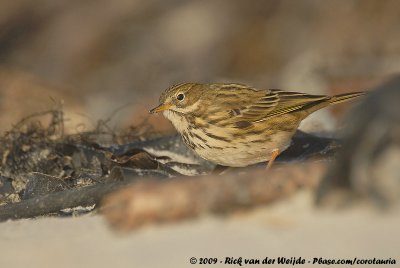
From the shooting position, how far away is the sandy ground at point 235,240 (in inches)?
191

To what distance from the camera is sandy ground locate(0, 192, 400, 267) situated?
16.0ft

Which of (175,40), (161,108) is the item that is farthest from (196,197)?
(175,40)

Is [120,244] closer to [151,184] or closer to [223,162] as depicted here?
[151,184]

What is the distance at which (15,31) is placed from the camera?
61.5 feet

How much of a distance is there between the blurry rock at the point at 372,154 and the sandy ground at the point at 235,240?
123mm

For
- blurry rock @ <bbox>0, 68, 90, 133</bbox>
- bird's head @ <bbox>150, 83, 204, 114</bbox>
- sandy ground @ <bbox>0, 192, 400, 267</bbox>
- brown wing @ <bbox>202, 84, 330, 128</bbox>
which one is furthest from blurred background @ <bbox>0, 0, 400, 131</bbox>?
sandy ground @ <bbox>0, 192, 400, 267</bbox>

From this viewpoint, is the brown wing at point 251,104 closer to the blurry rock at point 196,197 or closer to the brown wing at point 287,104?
the brown wing at point 287,104

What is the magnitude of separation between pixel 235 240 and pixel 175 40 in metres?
14.0

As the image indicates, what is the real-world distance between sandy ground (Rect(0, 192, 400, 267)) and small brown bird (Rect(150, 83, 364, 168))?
2733mm

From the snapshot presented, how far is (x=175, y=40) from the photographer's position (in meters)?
18.8

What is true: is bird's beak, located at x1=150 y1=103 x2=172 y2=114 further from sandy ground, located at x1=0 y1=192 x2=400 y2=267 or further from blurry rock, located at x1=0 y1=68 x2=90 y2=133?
sandy ground, located at x1=0 y1=192 x2=400 y2=267

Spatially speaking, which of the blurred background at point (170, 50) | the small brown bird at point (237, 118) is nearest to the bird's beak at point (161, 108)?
the small brown bird at point (237, 118)

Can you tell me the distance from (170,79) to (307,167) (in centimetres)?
1079

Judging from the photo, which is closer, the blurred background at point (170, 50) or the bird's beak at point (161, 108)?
the bird's beak at point (161, 108)
